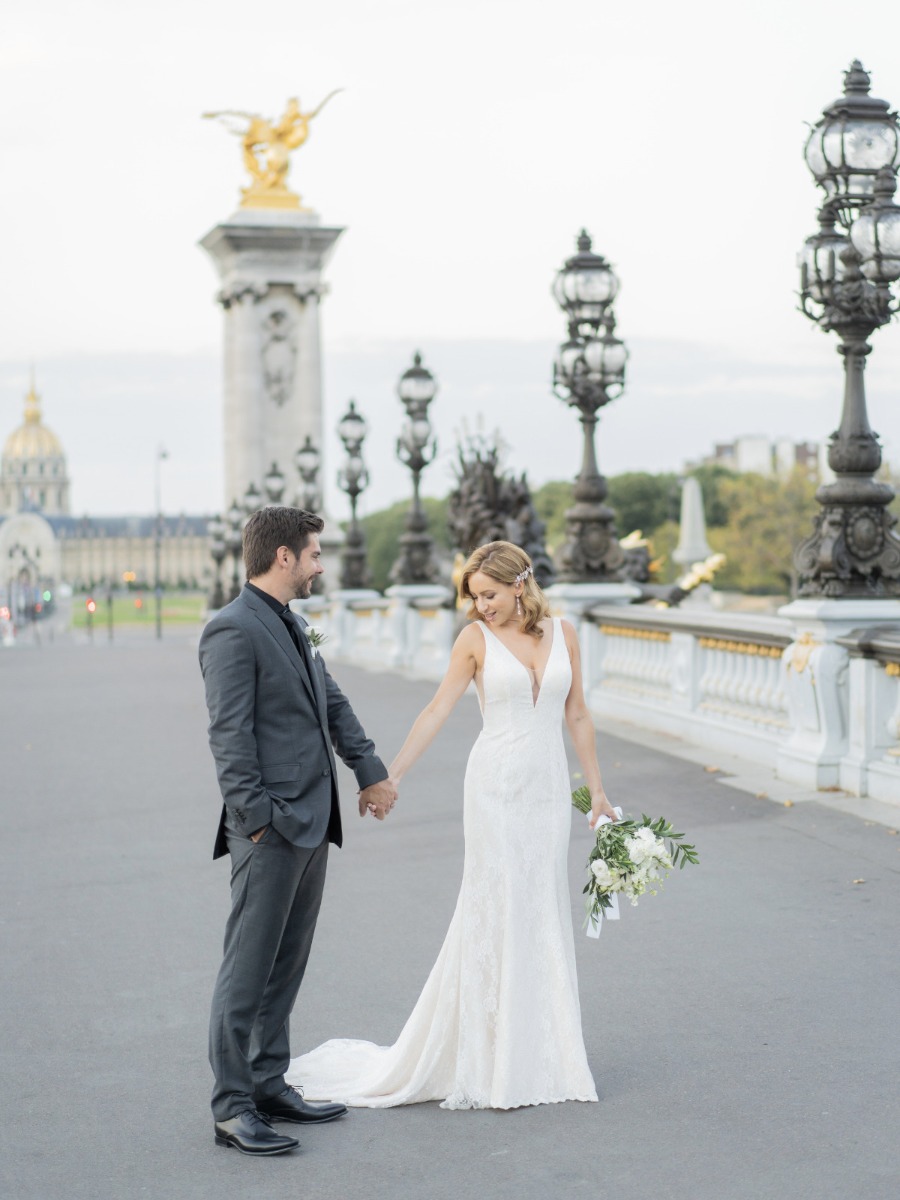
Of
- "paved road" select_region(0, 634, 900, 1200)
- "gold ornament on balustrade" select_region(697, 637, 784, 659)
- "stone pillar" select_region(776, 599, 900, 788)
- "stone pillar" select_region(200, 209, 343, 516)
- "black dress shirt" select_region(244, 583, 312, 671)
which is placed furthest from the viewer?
"stone pillar" select_region(200, 209, 343, 516)

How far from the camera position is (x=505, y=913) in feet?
20.0

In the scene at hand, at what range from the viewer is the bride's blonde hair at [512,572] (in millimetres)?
6207

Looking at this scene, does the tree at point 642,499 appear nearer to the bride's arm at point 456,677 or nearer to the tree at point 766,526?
the tree at point 766,526

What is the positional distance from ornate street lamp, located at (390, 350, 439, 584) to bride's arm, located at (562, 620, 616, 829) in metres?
24.0

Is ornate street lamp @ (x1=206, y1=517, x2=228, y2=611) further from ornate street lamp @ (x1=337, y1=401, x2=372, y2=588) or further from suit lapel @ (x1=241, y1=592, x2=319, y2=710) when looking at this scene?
suit lapel @ (x1=241, y1=592, x2=319, y2=710)

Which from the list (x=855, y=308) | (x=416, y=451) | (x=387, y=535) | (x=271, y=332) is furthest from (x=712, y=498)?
(x=855, y=308)

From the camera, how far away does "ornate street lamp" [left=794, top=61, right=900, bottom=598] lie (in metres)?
12.8

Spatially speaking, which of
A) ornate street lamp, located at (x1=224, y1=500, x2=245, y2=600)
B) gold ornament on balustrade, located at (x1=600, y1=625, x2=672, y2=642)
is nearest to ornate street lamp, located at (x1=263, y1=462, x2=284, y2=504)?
ornate street lamp, located at (x1=224, y1=500, x2=245, y2=600)

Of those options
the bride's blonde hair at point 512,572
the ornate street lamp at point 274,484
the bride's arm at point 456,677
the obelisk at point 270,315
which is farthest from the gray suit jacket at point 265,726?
the obelisk at point 270,315

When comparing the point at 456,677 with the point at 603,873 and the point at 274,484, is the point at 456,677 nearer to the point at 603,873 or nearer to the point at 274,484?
the point at 603,873

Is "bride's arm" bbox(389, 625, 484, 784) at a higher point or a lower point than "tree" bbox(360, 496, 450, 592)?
lower

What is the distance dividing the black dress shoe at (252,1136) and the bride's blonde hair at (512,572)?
1.88 m

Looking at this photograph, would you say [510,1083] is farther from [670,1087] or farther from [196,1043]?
[196,1043]

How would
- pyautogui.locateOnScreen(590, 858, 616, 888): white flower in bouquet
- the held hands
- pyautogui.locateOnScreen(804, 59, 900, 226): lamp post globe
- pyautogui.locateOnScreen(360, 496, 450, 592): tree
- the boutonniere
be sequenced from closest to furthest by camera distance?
1. the boutonniere
2. the held hands
3. pyautogui.locateOnScreen(590, 858, 616, 888): white flower in bouquet
4. pyautogui.locateOnScreen(804, 59, 900, 226): lamp post globe
5. pyautogui.locateOnScreen(360, 496, 450, 592): tree
